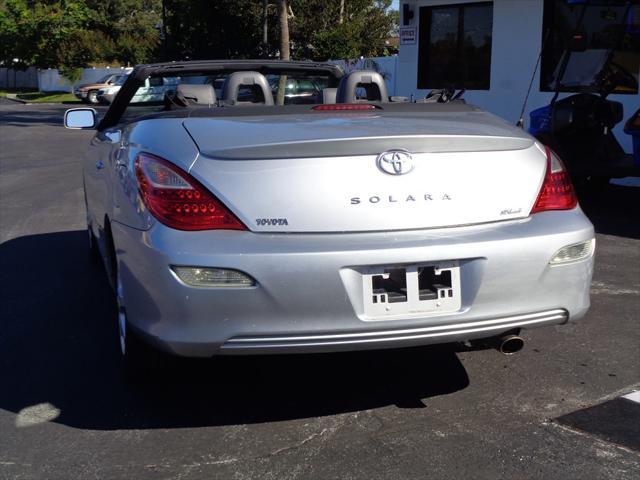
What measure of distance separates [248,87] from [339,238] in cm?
233

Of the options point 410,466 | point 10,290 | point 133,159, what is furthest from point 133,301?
point 10,290

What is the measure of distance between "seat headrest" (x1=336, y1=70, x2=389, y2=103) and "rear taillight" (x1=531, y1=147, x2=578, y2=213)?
53.1 inches

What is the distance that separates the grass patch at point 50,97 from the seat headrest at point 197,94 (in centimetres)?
4208

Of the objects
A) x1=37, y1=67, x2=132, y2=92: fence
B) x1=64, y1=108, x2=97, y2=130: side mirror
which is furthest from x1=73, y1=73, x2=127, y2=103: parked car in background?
x1=64, y1=108, x2=97, y2=130: side mirror

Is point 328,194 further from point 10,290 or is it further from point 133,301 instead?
point 10,290

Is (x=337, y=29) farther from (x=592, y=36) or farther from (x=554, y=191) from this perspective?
(x=554, y=191)

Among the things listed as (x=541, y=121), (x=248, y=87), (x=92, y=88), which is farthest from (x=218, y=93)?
(x=92, y=88)

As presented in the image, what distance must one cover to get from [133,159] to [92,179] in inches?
79.1

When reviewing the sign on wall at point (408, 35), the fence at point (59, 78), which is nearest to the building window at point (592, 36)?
the sign on wall at point (408, 35)

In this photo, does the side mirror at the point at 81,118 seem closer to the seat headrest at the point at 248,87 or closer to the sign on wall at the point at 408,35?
the seat headrest at the point at 248,87

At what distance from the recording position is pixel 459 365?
455 centimetres

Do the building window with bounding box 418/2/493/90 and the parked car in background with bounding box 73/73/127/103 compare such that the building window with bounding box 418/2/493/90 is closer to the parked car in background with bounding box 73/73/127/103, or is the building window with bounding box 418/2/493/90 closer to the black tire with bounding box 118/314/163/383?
the black tire with bounding box 118/314/163/383

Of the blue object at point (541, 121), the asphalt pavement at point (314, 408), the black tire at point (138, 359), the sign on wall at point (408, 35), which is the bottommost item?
the asphalt pavement at point (314, 408)

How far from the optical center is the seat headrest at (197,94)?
16.1 ft
